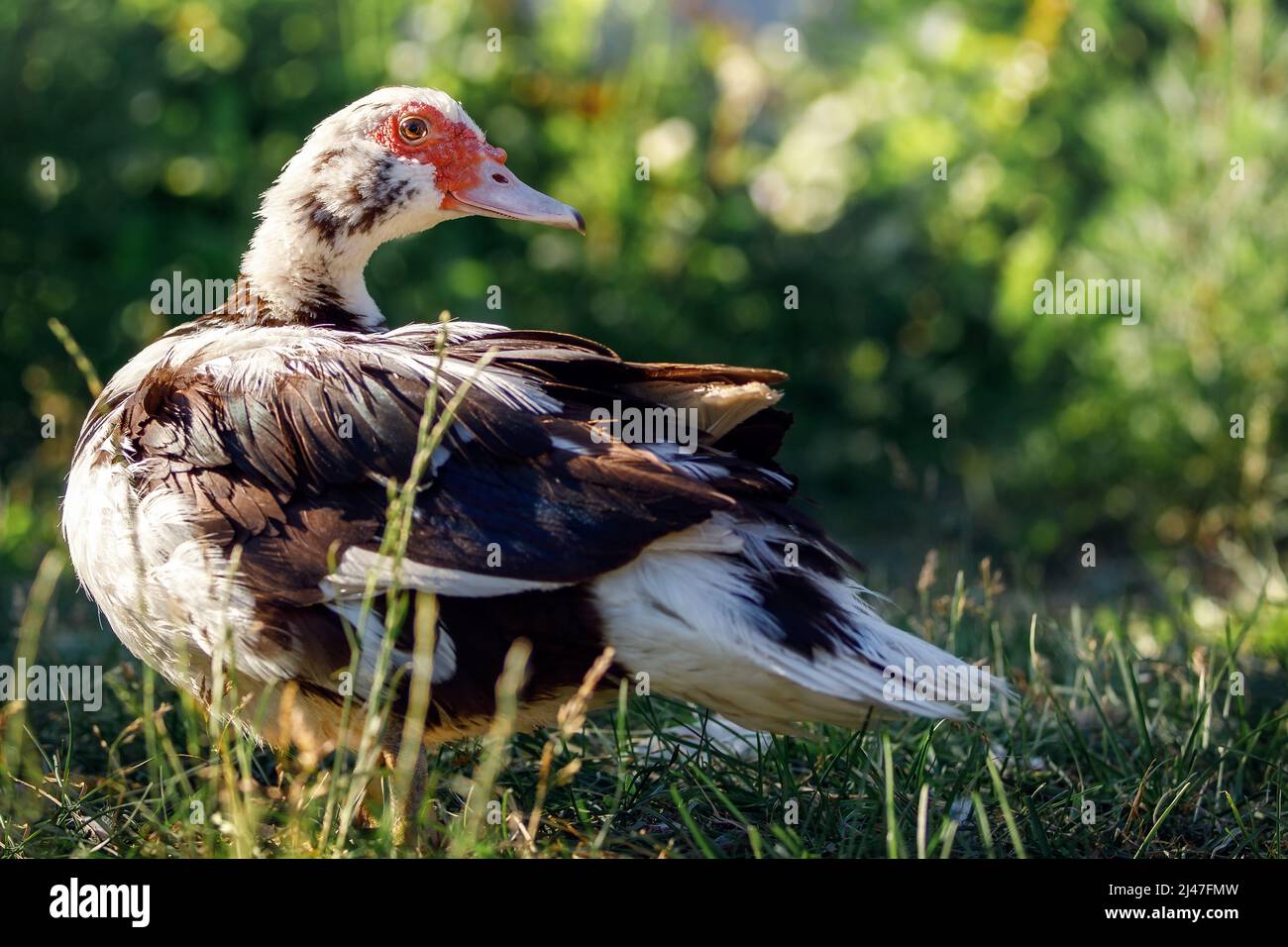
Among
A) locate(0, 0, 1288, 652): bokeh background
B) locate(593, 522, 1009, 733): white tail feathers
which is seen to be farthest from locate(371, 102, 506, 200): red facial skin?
locate(0, 0, 1288, 652): bokeh background

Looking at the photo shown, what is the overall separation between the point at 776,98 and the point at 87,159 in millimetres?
3156

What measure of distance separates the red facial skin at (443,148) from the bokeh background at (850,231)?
8.63ft

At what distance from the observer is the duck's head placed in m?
3.51

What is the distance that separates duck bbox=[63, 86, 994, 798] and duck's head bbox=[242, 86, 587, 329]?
1.14 feet

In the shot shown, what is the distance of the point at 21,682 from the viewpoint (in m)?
3.78

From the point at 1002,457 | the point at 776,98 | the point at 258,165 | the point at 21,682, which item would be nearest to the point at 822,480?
the point at 1002,457

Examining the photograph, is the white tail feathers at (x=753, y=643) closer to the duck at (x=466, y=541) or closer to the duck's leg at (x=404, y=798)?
the duck at (x=466, y=541)

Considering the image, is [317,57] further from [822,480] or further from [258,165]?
[822,480]

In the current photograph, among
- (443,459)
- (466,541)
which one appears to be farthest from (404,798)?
(443,459)

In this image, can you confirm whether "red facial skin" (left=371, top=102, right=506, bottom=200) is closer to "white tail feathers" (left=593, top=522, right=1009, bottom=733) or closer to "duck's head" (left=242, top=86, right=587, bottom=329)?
"duck's head" (left=242, top=86, right=587, bottom=329)

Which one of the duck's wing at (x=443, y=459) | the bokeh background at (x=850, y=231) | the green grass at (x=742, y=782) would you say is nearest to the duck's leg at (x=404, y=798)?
the green grass at (x=742, y=782)

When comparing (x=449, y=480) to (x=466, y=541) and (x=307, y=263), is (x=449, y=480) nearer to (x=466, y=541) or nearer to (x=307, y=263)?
(x=466, y=541)

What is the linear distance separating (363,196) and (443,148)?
22 cm

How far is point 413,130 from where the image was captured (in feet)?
11.7
